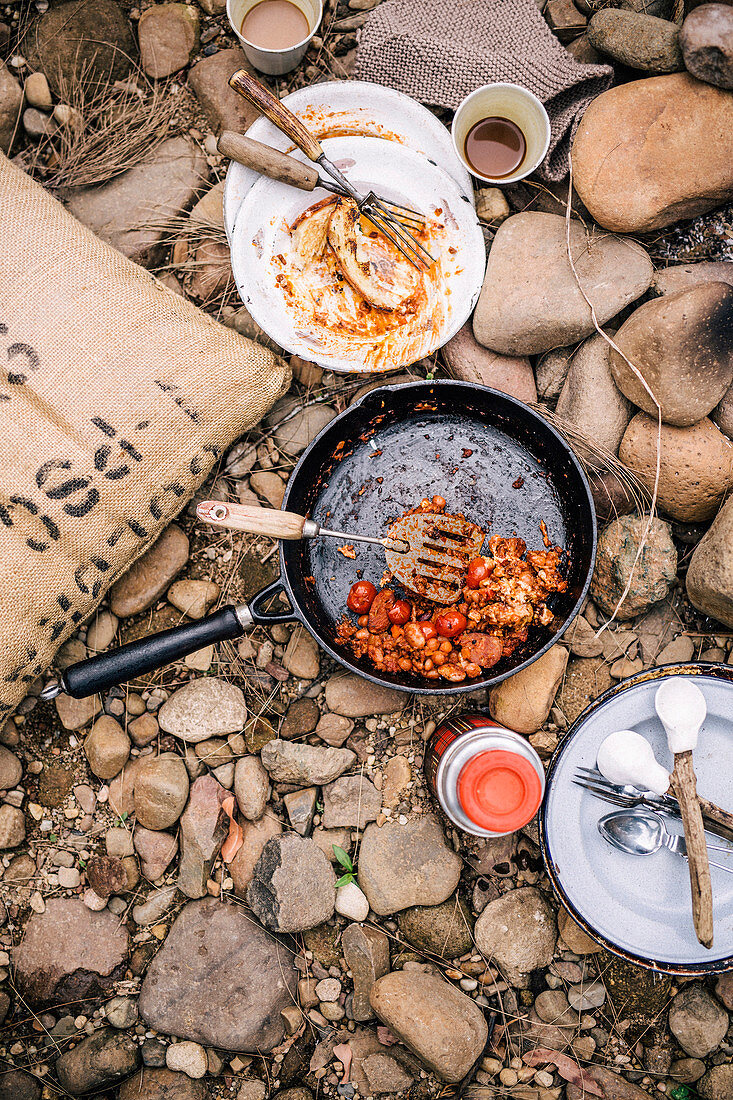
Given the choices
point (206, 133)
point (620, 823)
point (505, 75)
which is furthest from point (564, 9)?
point (620, 823)

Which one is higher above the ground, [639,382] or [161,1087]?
[639,382]

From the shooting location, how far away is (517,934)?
1.73 m

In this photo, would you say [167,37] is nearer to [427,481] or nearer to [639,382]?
[427,481]

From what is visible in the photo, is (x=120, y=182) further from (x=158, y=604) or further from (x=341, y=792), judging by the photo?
(x=341, y=792)

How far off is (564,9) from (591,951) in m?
2.51

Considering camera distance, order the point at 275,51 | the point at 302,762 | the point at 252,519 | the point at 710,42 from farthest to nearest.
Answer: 1. the point at 302,762
2. the point at 275,51
3. the point at 710,42
4. the point at 252,519

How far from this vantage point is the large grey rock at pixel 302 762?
175 centimetres

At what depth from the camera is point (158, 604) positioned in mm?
1832

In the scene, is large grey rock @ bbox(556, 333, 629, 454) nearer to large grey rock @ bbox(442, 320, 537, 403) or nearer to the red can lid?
large grey rock @ bbox(442, 320, 537, 403)

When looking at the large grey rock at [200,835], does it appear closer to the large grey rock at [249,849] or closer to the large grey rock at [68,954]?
Result: the large grey rock at [249,849]

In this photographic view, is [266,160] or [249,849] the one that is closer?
[266,160]

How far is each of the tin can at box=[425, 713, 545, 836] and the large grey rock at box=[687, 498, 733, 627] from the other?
61 centimetres

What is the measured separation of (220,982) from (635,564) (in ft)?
5.02

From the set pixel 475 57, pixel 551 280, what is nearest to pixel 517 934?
pixel 551 280
